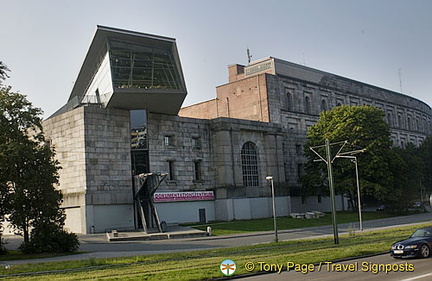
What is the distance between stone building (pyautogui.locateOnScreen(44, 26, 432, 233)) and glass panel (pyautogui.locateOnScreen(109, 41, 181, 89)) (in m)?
0.10

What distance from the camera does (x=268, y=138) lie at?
63.0m

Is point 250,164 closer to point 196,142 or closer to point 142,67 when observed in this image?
point 196,142

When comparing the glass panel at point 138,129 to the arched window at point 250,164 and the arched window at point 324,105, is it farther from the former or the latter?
the arched window at point 324,105

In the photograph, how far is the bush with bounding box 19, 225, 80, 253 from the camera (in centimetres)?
3153

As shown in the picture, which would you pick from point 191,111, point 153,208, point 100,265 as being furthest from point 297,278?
point 191,111

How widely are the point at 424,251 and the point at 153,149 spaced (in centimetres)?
3625

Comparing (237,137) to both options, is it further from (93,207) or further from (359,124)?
(93,207)

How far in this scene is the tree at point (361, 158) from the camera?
60719 millimetres

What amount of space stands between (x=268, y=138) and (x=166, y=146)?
15.4m

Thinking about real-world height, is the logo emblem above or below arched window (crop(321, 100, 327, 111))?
below

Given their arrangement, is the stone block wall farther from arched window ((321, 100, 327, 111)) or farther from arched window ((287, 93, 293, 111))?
arched window ((321, 100, 327, 111))

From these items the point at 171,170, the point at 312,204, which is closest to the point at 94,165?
the point at 171,170

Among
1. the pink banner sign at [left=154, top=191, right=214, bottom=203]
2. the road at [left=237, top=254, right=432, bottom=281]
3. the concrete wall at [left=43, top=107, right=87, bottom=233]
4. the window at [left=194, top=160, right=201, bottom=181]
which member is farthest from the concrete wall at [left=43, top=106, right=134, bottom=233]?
the road at [left=237, top=254, right=432, bottom=281]

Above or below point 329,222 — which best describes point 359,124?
above
